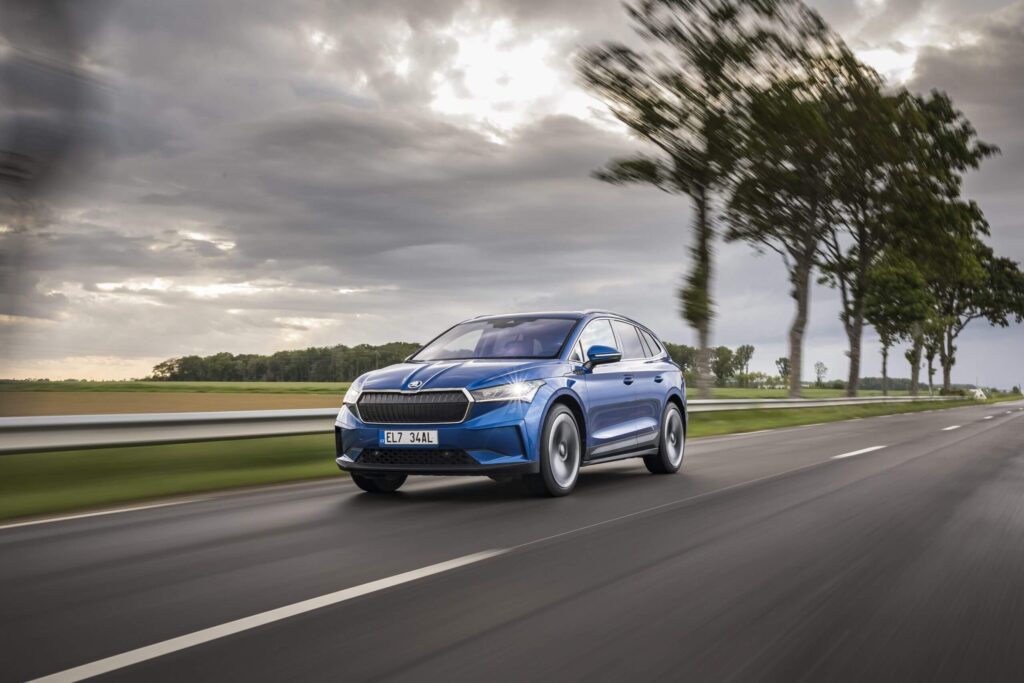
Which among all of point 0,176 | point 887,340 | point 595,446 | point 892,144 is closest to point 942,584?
point 595,446

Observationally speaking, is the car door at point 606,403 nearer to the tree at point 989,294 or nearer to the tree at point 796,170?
the tree at point 796,170

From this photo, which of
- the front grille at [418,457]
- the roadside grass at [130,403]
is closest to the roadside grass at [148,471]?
the roadside grass at [130,403]

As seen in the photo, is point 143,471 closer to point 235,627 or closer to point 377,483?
point 377,483

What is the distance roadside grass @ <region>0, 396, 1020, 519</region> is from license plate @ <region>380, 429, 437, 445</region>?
226cm

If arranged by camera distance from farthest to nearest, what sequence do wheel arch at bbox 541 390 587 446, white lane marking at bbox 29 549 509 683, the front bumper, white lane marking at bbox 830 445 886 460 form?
white lane marking at bbox 830 445 886 460
wheel arch at bbox 541 390 587 446
the front bumper
white lane marking at bbox 29 549 509 683

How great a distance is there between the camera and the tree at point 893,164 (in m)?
32.8

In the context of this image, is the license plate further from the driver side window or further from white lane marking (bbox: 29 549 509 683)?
white lane marking (bbox: 29 549 509 683)

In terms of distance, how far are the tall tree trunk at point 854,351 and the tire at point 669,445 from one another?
36.9 meters

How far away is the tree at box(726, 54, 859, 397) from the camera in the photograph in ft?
95.2

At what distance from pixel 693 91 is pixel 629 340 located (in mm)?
19231

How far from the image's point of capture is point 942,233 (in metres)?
37.7

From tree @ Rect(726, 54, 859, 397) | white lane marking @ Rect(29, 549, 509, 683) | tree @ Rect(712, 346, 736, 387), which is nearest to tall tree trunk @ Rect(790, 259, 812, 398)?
tree @ Rect(726, 54, 859, 397)

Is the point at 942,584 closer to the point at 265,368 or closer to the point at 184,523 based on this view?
the point at 184,523

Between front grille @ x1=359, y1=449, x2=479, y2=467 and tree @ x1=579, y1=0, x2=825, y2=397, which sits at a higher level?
tree @ x1=579, y1=0, x2=825, y2=397
